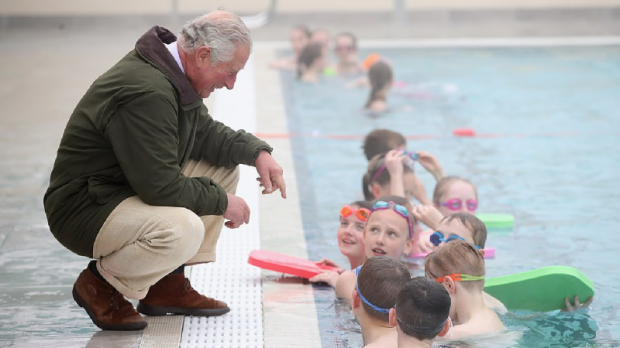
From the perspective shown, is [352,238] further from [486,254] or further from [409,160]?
[409,160]

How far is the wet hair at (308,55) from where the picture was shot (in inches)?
370

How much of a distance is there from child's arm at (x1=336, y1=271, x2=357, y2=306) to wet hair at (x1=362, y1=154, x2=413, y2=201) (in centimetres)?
132

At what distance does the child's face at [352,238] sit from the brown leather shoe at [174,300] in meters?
0.94

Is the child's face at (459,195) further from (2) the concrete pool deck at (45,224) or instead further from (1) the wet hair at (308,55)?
(1) the wet hair at (308,55)

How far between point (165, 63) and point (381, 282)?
110 cm

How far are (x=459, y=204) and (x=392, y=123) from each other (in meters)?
2.97

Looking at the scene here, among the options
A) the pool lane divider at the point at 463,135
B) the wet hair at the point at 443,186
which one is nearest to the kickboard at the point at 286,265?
the wet hair at the point at 443,186

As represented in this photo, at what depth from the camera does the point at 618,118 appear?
7992mm

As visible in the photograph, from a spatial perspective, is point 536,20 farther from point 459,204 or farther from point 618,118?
point 459,204

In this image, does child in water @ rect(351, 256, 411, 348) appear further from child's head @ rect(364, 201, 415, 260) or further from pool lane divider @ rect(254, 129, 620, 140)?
pool lane divider @ rect(254, 129, 620, 140)

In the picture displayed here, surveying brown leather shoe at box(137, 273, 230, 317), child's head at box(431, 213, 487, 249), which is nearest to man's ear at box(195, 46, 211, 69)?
brown leather shoe at box(137, 273, 230, 317)

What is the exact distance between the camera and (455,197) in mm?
5039

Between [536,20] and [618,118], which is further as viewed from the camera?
[536,20]

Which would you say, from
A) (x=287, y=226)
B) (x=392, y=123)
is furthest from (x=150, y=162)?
(x=392, y=123)
